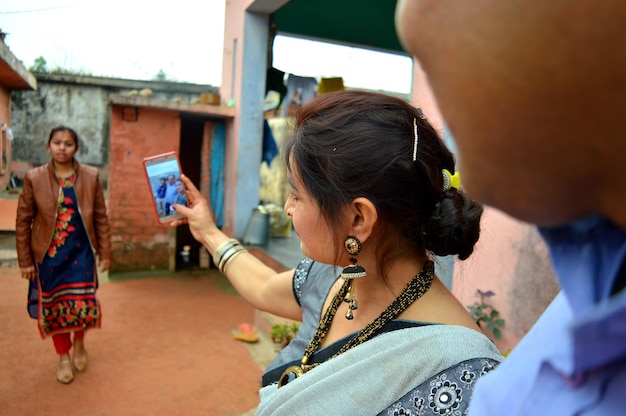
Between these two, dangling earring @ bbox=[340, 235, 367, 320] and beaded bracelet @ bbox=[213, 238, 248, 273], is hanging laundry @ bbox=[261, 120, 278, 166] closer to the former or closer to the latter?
beaded bracelet @ bbox=[213, 238, 248, 273]

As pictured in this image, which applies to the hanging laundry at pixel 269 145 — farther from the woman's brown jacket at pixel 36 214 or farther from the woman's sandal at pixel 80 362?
the woman's sandal at pixel 80 362

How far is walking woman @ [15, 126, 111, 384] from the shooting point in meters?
3.61

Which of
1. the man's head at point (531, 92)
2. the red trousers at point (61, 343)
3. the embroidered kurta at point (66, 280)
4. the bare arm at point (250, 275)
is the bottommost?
the red trousers at point (61, 343)

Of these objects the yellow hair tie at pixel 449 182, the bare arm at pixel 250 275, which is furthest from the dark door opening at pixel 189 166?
the yellow hair tie at pixel 449 182

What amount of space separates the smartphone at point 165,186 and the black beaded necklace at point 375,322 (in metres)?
1.03

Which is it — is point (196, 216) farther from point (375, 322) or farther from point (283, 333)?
point (283, 333)

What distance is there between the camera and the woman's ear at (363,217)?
47.1 inches

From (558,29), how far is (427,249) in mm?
968

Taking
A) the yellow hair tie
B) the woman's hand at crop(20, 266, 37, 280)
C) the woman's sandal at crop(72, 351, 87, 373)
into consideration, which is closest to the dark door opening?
the woman's sandal at crop(72, 351, 87, 373)

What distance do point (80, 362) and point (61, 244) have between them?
973mm

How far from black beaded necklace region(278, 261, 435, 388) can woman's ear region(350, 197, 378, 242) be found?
0.19 metres

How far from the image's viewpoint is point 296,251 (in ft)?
21.2

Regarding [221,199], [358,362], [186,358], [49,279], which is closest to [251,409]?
[186,358]

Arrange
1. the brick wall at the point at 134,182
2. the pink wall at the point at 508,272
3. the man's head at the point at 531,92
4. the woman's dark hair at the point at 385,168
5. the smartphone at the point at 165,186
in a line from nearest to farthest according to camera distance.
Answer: the man's head at the point at 531,92
the woman's dark hair at the point at 385,168
the smartphone at the point at 165,186
the pink wall at the point at 508,272
the brick wall at the point at 134,182
